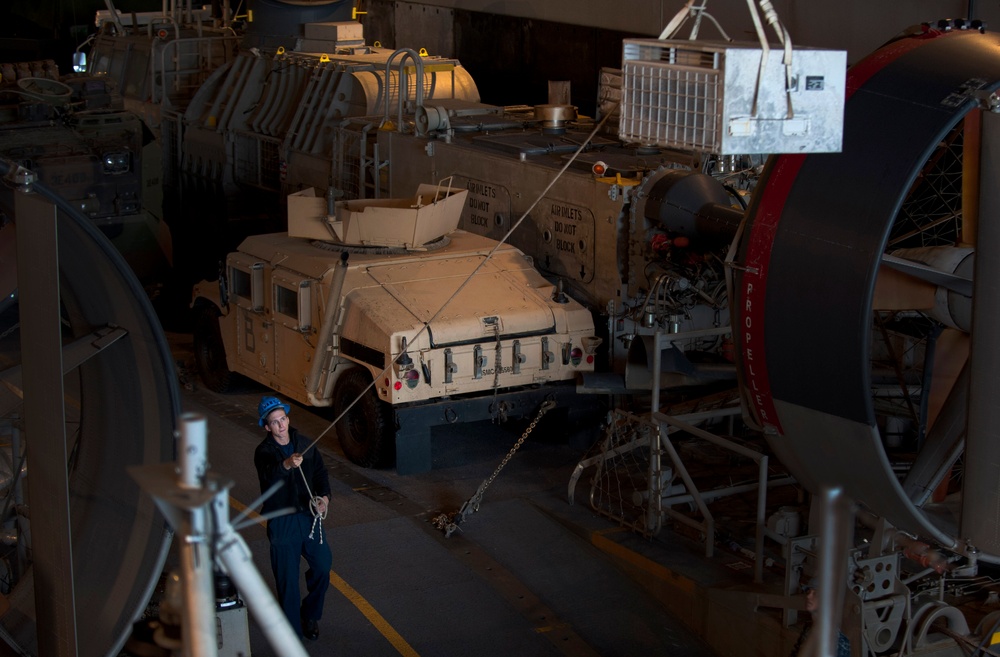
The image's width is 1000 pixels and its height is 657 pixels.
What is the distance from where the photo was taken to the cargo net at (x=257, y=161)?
1698cm

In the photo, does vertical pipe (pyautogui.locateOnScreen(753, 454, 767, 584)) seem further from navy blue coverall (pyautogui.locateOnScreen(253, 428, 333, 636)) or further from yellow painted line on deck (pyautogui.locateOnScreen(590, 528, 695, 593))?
A: navy blue coverall (pyautogui.locateOnScreen(253, 428, 333, 636))

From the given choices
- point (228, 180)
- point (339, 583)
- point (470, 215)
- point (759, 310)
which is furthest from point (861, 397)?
point (228, 180)

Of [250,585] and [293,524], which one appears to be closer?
[250,585]

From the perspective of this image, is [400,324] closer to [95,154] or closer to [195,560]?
[95,154]

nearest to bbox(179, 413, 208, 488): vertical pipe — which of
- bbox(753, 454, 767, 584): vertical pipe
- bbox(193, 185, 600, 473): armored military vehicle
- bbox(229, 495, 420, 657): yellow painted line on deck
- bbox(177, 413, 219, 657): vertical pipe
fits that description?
bbox(177, 413, 219, 657): vertical pipe

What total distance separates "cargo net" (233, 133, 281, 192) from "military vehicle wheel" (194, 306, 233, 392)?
366cm

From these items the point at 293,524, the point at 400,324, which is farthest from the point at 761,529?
the point at 400,324

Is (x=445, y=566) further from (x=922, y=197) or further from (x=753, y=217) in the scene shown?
(x=922, y=197)

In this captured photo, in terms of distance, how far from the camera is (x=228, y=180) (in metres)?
17.6

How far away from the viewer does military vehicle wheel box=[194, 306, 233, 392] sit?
13.5 meters

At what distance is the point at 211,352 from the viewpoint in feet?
44.7

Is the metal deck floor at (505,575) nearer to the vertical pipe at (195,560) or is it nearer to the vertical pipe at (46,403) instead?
the vertical pipe at (46,403)

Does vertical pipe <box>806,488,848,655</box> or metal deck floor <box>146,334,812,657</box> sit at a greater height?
vertical pipe <box>806,488,848,655</box>

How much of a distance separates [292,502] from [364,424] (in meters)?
3.54
